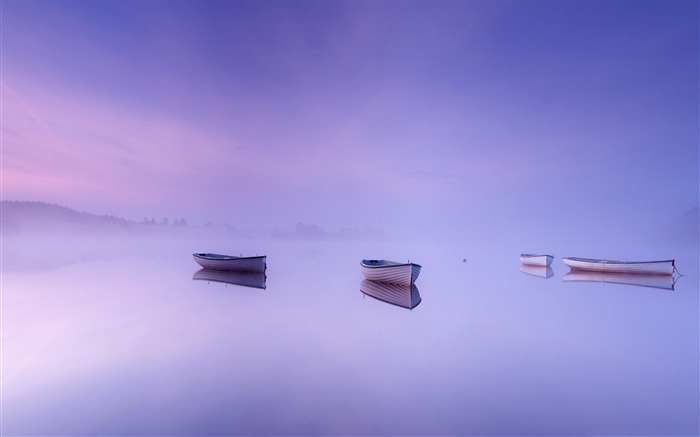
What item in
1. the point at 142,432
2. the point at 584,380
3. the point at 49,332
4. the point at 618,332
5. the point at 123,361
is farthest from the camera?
the point at 618,332

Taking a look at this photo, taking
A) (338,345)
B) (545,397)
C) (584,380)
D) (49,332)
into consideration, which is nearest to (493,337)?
(584,380)

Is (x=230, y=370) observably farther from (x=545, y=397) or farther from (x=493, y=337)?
(x=493, y=337)

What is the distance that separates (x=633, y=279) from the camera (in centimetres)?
3819

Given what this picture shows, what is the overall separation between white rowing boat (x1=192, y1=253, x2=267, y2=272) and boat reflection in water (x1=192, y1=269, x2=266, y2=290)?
32.5 inches

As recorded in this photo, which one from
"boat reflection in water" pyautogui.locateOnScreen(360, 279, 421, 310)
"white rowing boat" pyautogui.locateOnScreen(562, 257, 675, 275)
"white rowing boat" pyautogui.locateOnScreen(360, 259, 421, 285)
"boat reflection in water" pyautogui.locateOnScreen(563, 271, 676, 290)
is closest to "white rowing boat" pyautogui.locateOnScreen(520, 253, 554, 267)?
"boat reflection in water" pyautogui.locateOnScreen(563, 271, 676, 290)

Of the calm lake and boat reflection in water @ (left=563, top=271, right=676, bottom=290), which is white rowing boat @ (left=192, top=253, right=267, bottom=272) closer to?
the calm lake

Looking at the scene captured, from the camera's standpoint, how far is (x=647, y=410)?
8.77m

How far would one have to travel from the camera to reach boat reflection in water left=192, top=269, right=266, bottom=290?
31.3 metres

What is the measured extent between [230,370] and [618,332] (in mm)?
18021

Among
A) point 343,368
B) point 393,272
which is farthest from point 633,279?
point 343,368

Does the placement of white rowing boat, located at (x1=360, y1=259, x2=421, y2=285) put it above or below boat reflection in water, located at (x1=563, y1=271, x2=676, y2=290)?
above

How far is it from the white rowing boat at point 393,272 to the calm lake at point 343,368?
3.68m

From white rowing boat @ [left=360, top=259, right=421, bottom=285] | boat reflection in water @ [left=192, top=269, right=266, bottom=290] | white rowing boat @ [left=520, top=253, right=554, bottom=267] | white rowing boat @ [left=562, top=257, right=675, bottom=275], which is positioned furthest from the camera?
white rowing boat @ [left=520, top=253, right=554, bottom=267]

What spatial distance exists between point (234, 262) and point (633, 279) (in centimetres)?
4450
